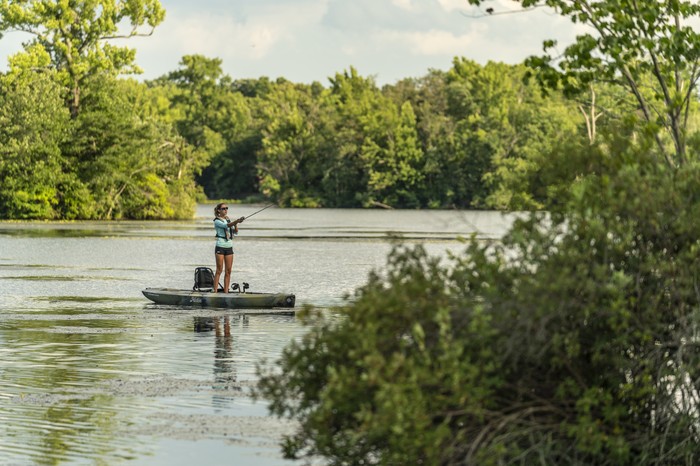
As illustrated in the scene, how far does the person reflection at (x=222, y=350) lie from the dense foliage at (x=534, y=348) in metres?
6.38

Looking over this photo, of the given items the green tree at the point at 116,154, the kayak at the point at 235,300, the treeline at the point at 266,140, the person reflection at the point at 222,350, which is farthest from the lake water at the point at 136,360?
the green tree at the point at 116,154

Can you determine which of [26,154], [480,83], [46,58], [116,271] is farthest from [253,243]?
[480,83]

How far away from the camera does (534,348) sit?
26.6 feet

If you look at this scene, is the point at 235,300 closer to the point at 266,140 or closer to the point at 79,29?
the point at 79,29

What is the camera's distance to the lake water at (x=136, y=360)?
11.6m

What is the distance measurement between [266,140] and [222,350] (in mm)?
124517

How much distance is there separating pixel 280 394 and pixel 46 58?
7807 centimetres

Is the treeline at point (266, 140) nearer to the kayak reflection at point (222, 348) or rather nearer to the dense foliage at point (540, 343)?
the kayak reflection at point (222, 348)

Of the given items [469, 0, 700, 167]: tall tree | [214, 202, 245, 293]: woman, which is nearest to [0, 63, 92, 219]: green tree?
[214, 202, 245, 293]: woman

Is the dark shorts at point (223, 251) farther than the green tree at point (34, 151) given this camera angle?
No

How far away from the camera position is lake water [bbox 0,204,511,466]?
11.6 meters

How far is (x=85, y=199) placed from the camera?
269ft

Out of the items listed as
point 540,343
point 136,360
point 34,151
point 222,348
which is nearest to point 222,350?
point 222,348

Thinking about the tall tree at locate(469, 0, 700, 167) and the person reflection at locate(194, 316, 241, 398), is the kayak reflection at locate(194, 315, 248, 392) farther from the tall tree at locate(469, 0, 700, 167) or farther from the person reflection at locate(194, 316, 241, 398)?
the tall tree at locate(469, 0, 700, 167)
